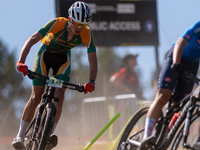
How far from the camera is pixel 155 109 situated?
4258 millimetres

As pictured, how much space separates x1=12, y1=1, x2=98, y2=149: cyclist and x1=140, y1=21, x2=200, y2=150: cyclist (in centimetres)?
95

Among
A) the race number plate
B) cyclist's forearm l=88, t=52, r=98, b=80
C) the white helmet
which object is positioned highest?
→ the white helmet

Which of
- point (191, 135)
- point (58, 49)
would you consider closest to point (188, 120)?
point (191, 135)

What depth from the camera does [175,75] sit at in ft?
14.1

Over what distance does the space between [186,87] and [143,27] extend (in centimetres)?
817

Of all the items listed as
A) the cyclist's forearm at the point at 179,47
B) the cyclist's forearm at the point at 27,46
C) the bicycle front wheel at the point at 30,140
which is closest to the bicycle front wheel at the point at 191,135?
the cyclist's forearm at the point at 179,47

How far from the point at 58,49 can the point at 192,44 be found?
6.74 ft

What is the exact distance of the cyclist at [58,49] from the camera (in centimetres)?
486

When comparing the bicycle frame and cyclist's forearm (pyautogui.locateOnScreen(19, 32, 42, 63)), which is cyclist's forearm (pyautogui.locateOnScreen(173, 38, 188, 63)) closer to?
the bicycle frame

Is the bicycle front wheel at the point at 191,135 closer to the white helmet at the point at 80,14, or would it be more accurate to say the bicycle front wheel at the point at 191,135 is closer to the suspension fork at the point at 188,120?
the suspension fork at the point at 188,120

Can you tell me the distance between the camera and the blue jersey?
4133 mm

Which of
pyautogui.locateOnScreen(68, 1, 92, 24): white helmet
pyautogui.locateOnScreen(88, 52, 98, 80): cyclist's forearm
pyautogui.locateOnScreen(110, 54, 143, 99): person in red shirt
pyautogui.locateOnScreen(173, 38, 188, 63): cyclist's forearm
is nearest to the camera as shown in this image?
pyautogui.locateOnScreen(173, 38, 188, 63): cyclist's forearm

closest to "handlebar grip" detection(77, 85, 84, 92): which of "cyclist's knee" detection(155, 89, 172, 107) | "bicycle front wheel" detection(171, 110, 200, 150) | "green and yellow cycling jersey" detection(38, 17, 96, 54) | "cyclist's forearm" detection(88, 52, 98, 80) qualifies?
"cyclist's forearm" detection(88, 52, 98, 80)

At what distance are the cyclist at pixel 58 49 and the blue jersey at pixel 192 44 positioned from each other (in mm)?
1315
